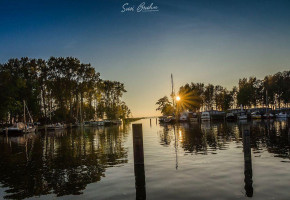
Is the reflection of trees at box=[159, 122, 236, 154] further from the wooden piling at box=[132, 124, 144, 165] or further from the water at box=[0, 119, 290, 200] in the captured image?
the wooden piling at box=[132, 124, 144, 165]

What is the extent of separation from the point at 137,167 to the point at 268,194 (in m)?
6.34

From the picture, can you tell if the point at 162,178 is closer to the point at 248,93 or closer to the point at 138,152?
the point at 138,152

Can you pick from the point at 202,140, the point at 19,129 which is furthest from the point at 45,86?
the point at 202,140

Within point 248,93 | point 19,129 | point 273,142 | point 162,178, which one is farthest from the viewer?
point 248,93

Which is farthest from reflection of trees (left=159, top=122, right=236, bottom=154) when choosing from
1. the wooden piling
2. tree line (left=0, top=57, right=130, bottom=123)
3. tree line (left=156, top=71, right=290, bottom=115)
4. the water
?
tree line (left=156, top=71, right=290, bottom=115)

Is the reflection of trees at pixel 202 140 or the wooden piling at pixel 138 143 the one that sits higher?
the wooden piling at pixel 138 143

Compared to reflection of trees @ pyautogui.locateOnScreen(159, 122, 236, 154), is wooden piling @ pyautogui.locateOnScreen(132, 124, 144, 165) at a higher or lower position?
higher

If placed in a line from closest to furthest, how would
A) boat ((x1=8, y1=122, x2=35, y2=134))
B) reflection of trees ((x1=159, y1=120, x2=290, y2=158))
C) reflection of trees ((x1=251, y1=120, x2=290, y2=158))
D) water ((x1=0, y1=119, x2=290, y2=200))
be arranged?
water ((x1=0, y1=119, x2=290, y2=200))
reflection of trees ((x1=251, y1=120, x2=290, y2=158))
reflection of trees ((x1=159, y1=120, x2=290, y2=158))
boat ((x1=8, y1=122, x2=35, y2=134))

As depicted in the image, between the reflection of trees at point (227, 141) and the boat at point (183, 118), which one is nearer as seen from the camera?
the reflection of trees at point (227, 141)

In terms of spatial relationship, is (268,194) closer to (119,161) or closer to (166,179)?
(166,179)

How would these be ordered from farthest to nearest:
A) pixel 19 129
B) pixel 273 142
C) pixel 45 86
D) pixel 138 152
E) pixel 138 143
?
pixel 45 86 → pixel 19 129 → pixel 273 142 → pixel 138 152 → pixel 138 143

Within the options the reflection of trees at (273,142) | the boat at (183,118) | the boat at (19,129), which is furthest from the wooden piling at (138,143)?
the boat at (183,118)

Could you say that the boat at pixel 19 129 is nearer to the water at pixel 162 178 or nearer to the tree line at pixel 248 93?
the water at pixel 162 178

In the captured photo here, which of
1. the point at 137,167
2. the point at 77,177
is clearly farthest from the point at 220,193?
the point at 77,177
